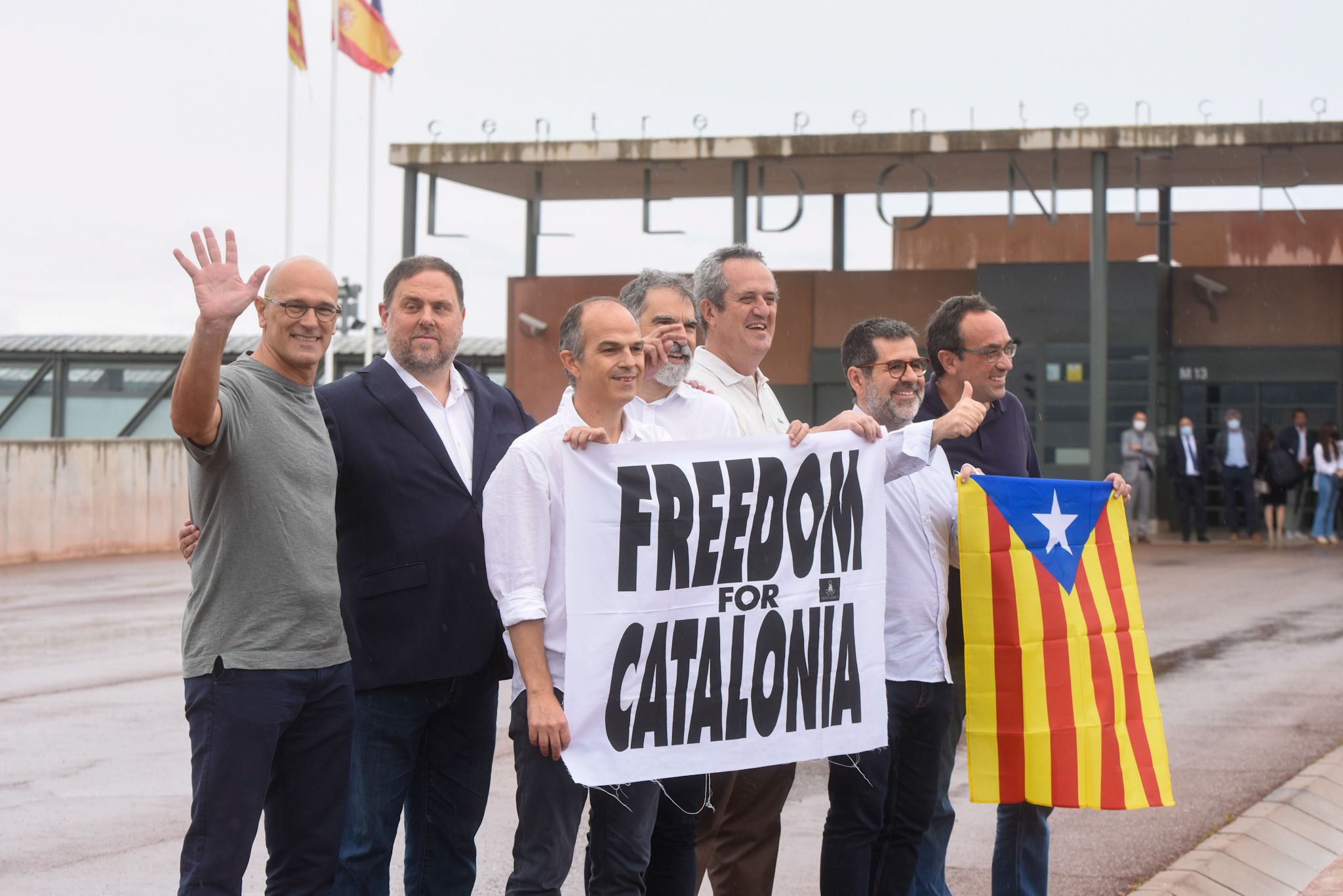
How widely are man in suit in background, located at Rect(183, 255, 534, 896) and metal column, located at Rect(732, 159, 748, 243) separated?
76.3 ft

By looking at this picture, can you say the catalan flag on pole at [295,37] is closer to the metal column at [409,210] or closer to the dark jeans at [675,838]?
the metal column at [409,210]

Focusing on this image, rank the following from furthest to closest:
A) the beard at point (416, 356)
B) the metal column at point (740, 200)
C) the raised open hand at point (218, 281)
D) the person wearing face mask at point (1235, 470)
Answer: the metal column at point (740, 200) → the person wearing face mask at point (1235, 470) → the beard at point (416, 356) → the raised open hand at point (218, 281)

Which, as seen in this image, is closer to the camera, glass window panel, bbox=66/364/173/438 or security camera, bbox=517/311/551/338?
security camera, bbox=517/311/551/338

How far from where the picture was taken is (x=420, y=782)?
4.75 metres

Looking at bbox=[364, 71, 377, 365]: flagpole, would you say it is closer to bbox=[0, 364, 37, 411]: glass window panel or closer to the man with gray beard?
bbox=[0, 364, 37, 411]: glass window panel

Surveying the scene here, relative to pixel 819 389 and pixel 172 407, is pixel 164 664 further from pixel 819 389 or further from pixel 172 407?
pixel 819 389

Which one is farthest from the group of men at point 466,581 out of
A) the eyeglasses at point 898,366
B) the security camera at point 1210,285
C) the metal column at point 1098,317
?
the security camera at point 1210,285

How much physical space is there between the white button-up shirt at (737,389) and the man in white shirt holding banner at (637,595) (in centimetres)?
54

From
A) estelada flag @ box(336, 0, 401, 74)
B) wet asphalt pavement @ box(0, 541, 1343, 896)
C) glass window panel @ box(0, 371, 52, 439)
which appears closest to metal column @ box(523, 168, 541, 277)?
estelada flag @ box(336, 0, 401, 74)

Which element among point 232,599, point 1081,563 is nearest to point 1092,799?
point 1081,563

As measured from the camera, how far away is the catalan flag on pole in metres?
32.8

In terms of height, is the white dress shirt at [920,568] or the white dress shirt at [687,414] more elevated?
the white dress shirt at [687,414]

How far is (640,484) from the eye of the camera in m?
4.36

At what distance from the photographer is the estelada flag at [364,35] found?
3134 centimetres
